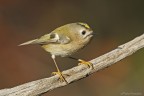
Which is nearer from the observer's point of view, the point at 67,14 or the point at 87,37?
the point at 87,37

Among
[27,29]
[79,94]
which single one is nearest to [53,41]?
[79,94]

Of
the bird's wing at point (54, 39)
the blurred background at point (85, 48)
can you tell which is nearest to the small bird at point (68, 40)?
the bird's wing at point (54, 39)

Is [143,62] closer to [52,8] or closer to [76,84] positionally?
[76,84]

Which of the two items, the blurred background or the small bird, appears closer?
the small bird

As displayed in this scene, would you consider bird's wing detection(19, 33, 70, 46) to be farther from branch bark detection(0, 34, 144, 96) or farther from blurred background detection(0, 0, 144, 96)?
blurred background detection(0, 0, 144, 96)

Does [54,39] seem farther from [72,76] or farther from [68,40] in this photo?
[72,76]

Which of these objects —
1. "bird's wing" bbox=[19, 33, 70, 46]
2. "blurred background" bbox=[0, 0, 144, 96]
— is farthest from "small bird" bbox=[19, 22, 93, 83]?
"blurred background" bbox=[0, 0, 144, 96]
